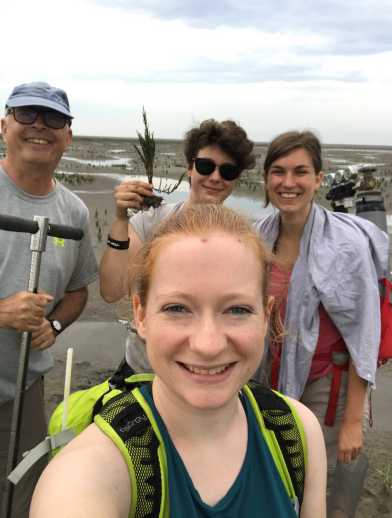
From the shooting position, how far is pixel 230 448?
163 cm

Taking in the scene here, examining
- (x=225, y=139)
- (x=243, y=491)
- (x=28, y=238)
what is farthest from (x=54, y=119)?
(x=243, y=491)

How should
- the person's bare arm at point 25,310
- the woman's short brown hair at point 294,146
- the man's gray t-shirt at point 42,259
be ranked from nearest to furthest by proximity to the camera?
the person's bare arm at point 25,310, the man's gray t-shirt at point 42,259, the woman's short brown hair at point 294,146

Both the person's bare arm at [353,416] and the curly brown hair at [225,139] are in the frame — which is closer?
the person's bare arm at [353,416]

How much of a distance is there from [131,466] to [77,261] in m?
2.25

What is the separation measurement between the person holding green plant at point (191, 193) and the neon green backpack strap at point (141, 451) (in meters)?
1.34

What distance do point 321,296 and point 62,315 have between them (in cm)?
181

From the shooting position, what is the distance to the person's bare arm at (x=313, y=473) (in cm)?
169

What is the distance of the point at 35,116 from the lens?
314cm

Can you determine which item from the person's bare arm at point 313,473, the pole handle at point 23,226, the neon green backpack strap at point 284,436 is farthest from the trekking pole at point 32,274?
the person's bare arm at point 313,473

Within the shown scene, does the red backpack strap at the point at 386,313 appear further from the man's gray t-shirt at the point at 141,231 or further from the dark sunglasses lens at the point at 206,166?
the man's gray t-shirt at the point at 141,231

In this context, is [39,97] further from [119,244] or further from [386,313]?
[386,313]

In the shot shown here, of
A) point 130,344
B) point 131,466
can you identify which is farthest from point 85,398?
point 130,344

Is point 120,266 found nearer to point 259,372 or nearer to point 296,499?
point 259,372

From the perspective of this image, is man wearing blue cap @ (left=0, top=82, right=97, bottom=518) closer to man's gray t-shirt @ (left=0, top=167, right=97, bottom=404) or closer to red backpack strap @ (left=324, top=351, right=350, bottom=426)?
man's gray t-shirt @ (left=0, top=167, right=97, bottom=404)
